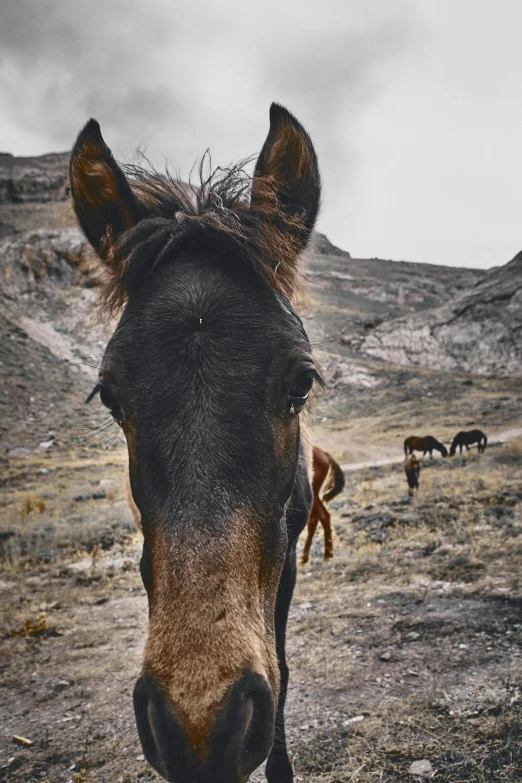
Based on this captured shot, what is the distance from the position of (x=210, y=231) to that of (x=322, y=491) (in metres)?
6.49

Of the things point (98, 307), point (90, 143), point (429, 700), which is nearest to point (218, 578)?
point (98, 307)

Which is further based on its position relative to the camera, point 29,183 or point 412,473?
point 29,183

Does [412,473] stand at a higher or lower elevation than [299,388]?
lower

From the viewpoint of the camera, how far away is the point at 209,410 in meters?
1.71

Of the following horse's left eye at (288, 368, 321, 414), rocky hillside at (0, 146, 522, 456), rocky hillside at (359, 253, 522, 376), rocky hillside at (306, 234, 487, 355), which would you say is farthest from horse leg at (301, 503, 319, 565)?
rocky hillside at (306, 234, 487, 355)

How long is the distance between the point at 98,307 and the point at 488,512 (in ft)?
28.4

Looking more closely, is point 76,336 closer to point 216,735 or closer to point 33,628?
point 33,628

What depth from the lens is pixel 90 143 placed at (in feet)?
7.97

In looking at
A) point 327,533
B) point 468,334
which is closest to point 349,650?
point 327,533

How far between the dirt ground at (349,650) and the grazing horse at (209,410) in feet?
6.63

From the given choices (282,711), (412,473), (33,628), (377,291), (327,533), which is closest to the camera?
(282,711)

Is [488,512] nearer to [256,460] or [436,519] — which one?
[436,519]

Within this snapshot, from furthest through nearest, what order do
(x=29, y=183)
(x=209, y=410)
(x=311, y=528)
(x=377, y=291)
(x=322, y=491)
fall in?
1. (x=377, y=291)
2. (x=29, y=183)
3. (x=322, y=491)
4. (x=311, y=528)
5. (x=209, y=410)

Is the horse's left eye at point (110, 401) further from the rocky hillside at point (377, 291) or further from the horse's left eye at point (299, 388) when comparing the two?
the rocky hillside at point (377, 291)
